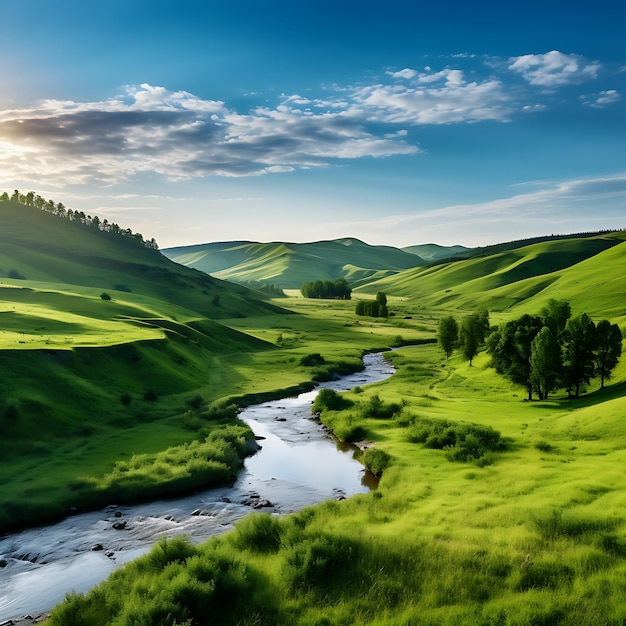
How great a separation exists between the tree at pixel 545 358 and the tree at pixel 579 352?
1.98 m

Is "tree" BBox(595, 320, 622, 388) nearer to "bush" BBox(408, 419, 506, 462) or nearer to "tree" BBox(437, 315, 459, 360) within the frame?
"bush" BBox(408, 419, 506, 462)

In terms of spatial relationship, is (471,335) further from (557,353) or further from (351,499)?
(351,499)

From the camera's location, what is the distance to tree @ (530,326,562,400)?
68.9m

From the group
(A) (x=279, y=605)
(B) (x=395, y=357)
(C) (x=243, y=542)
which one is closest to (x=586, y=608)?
(A) (x=279, y=605)

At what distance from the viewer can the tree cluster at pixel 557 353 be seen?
70.2 m

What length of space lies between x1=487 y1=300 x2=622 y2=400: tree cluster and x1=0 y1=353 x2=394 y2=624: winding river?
3178 centimetres

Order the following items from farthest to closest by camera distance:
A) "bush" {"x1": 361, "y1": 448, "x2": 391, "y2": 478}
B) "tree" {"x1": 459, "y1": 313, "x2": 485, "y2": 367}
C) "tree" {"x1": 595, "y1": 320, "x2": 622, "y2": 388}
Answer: "tree" {"x1": 459, "y1": 313, "x2": 485, "y2": 367} → "tree" {"x1": 595, "y1": 320, "x2": 622, "y2": 388} → "bush" {"x1": 361, "y1": 448, "x2": 391, "y2": 478}

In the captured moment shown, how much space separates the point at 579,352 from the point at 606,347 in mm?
5250

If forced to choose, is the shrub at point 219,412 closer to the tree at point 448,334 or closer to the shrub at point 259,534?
the shrub at point 259,534

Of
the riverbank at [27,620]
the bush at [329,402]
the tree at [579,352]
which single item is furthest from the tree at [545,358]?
the riverbank at [27,620]

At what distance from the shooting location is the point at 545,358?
69812 millimetres

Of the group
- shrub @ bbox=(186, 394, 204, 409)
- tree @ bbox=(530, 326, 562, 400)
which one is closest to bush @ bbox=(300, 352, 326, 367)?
shrub @ bbox=(186, 394, 204, 409)

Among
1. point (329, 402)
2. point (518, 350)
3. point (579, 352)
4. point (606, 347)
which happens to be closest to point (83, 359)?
point (329, 402)

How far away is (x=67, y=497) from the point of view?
42625mm
